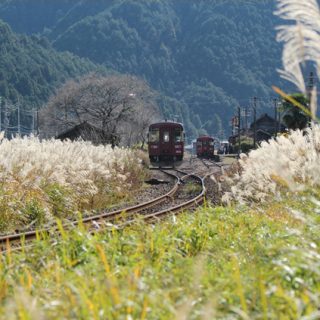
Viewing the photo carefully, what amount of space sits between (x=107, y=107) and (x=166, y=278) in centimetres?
4281

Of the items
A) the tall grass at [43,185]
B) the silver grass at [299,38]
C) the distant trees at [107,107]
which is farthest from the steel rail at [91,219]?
the distant trees at [107,107]

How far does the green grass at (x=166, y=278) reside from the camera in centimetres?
258

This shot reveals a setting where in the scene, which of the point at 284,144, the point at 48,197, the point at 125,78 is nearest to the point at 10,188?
the point at 48,197

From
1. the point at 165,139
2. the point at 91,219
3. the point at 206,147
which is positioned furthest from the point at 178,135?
the point at 91,219

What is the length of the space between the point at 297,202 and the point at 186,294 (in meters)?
3.74

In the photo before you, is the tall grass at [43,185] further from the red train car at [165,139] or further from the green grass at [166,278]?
the red train car at [165,139]

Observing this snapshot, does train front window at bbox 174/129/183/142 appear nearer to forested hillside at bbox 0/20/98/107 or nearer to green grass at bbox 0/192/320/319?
green grass at bbox 0/192/320/319

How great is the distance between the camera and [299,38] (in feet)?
10.1

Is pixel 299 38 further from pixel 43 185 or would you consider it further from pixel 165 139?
pixel 165 139

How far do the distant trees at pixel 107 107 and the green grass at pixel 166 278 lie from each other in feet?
116

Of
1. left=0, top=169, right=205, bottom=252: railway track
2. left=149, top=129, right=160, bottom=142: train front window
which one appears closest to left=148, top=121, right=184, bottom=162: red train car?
left=149, top=129, right=160, bottom=142: train front window

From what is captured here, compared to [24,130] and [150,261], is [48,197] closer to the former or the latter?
[150,261]

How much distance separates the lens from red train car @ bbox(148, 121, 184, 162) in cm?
3328

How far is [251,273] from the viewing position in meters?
3.32
